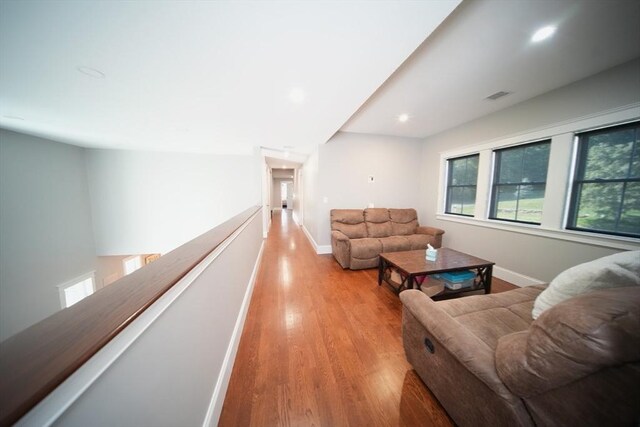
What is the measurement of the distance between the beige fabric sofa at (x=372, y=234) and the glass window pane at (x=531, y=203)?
105 centimetres

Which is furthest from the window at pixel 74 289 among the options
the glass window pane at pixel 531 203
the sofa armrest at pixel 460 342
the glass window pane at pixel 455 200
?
the glass window pane at pixel 531 203

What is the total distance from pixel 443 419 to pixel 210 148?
5.53 metres

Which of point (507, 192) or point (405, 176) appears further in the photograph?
point (405, 176)

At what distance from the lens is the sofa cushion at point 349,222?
3.57 meters

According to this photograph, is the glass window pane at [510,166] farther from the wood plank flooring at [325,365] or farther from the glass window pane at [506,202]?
the wood plank flooring at [325,365]

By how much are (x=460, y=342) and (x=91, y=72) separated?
3.40 metres

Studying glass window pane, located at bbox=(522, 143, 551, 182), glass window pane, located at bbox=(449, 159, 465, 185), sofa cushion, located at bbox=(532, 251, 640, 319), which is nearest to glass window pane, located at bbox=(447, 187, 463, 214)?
glass window pane, located at bbox=(449, 159, 465, 185)

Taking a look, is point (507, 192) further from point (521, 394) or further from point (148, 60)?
point (148, 60)

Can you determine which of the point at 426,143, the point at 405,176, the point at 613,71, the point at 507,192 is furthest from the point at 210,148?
the point at 613,71

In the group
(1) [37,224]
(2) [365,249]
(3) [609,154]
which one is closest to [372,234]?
(2) [365,249]

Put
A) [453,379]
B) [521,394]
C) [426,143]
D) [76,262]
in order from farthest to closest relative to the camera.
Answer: [76,262], [426,143], [453,379], [521,394]

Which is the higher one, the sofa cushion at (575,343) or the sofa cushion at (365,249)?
the sofa cushion at (575,343)

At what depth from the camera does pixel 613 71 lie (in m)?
1.91

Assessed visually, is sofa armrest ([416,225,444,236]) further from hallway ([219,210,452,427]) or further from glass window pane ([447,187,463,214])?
hallway ([219,210,452,427])
